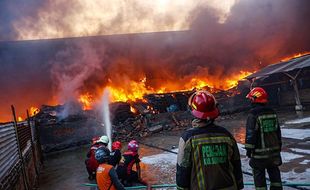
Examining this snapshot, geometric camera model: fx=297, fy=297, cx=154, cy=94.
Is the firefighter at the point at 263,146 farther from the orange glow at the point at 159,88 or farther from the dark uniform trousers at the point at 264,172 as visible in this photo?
the orange glow at the point at 159,88

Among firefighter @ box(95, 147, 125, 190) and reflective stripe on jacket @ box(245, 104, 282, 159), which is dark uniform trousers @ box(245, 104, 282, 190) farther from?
firefighter @ box(95, 147, 125, 190)

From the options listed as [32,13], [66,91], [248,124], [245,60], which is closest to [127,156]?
[248,124]

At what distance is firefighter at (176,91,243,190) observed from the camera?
256 centimetres

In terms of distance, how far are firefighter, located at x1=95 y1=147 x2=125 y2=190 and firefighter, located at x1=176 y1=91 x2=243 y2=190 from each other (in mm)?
1307

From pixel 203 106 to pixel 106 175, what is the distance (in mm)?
1739

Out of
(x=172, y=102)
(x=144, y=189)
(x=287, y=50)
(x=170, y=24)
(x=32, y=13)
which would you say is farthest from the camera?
(x=170, y=24)

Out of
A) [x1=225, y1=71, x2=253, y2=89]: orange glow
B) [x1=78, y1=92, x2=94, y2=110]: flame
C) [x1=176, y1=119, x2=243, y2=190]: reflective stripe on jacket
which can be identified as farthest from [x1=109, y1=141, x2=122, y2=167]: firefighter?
[x1=225, y1=71, x2=253, y2=89]: orange glow

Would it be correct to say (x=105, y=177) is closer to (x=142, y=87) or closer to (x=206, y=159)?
(x=206, y=159)

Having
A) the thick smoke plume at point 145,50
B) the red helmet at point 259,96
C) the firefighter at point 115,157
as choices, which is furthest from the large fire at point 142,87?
the red helmet at point 259,96

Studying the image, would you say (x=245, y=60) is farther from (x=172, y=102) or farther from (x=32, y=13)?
(x=32, y=13)

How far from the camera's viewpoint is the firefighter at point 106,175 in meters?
3.69

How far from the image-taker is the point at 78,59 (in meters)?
21.6

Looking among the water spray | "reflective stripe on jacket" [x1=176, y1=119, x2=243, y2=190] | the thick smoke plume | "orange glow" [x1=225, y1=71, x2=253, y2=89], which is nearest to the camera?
"reflective stripe on jacket" [x1=176, y1=119, x2=243, y2=190]

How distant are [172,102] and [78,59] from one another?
25.0ft
